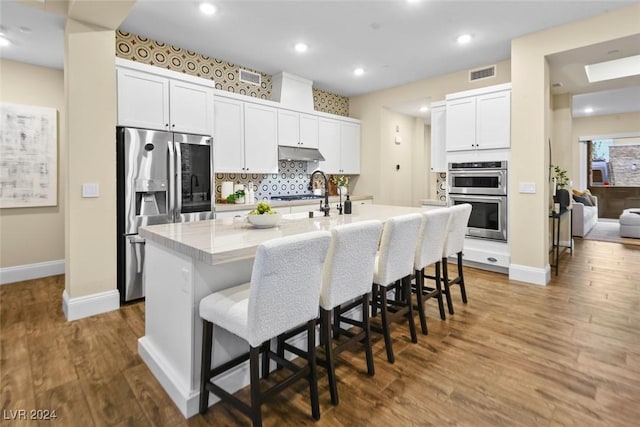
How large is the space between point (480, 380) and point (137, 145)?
347cm

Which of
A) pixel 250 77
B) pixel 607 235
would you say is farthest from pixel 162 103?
pixel 607 235

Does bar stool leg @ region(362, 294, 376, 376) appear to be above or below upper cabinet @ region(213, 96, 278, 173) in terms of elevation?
below

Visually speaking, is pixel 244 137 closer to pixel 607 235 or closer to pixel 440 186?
pixel 440 186

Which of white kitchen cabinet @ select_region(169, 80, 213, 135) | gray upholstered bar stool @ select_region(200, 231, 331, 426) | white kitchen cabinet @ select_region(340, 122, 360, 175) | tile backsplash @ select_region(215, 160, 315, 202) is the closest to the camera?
gray upholstered bar stool @ select_region(200, 231, 331, 426)

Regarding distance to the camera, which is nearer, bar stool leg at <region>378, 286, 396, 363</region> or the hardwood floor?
the hardwood floor

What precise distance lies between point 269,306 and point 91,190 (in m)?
2.52

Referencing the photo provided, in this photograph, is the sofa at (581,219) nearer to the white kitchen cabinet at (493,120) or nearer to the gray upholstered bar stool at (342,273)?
the white kitchen cabinet at (493,120)

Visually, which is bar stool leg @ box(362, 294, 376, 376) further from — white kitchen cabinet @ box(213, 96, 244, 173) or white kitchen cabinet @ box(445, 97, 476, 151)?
white kitchen cabinet @ box(445, 97, 476, 151)

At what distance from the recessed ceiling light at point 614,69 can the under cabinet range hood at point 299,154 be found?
3.73 meters

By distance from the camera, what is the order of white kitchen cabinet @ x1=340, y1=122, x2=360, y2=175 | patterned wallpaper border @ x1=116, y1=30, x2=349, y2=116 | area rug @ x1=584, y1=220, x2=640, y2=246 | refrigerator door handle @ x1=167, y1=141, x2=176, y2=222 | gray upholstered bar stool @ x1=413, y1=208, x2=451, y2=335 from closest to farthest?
gray upholstered bar stool @ x1=413, y1=208, x2=451, y2=335, refrigerator door handle @ x1=167, y1=141, x2=176, y2=222, patterned wallpaper border @ x1=116, y1=30, x2=349, y2=116, white kitchen cabinet @ x1=340, y1=122, x2=360, y2=175, area rug @ x1=584, y1=220, x2=640, y2=246

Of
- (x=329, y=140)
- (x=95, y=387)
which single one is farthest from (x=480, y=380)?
(x=329, y=140)

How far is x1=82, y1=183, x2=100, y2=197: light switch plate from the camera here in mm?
3094

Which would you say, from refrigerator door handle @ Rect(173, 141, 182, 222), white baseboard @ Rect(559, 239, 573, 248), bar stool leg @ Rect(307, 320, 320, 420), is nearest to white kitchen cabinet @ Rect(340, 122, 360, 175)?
refrigerator door handle @ Rect(173, 141, 182, 222)

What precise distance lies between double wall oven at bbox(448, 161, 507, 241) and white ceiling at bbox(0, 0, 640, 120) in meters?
1.41
